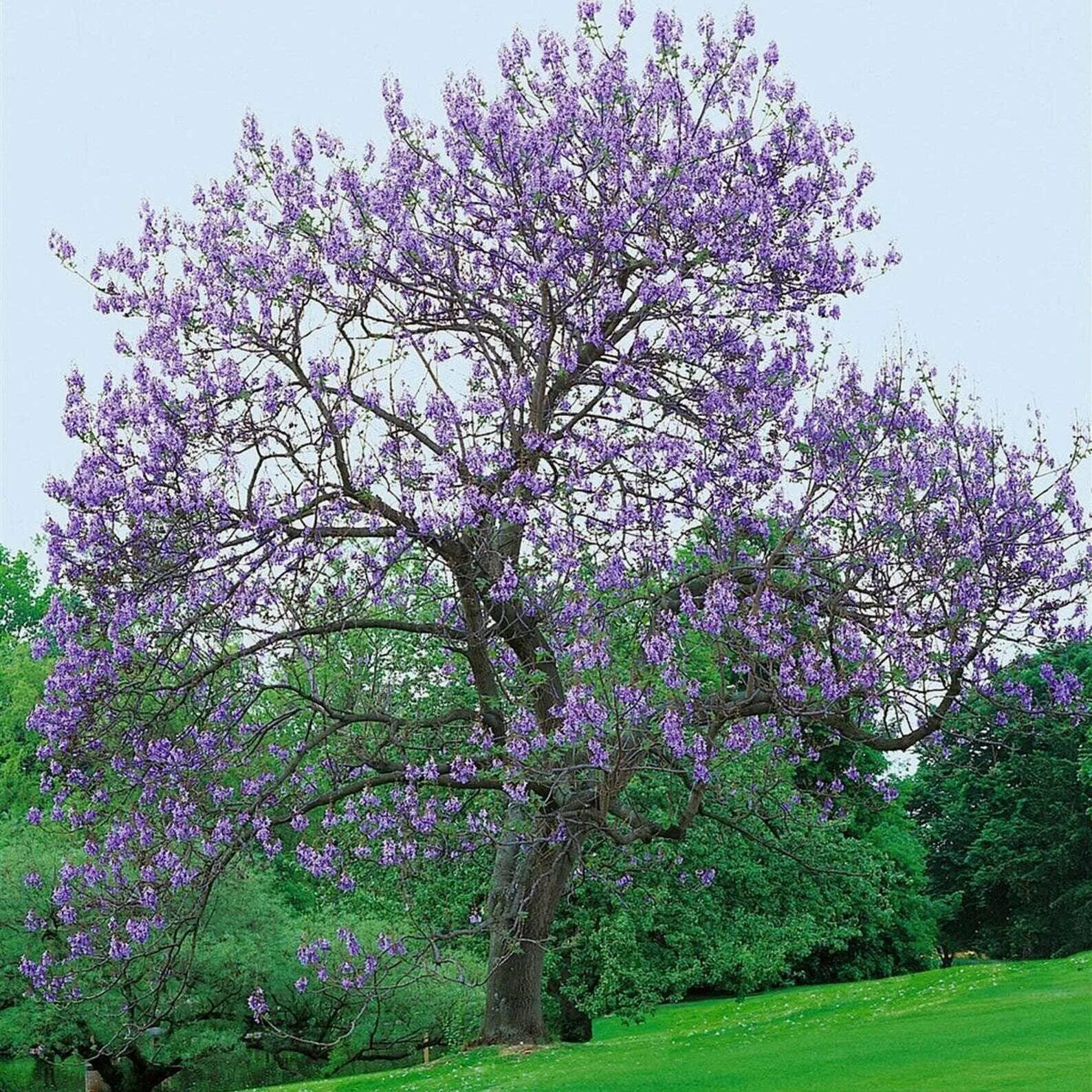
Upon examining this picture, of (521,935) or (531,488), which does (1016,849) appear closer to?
(521,935)

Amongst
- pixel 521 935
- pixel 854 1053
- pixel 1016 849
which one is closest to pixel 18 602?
pixel 1016 849

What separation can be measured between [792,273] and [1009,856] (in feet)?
116

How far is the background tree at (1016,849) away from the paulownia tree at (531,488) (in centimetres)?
2442

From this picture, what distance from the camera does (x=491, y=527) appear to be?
15922mm

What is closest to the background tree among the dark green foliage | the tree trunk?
the tree trunk

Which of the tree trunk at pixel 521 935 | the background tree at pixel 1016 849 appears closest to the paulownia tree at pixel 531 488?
the tree trunk at pixel 521 935

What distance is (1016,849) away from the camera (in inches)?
1891

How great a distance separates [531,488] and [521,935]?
23.0 feet

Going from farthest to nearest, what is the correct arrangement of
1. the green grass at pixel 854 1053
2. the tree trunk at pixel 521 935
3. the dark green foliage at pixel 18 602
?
the dark green foliage at pixel 18 602, the tree trunk at pixel 521 935, the green grass at pixel 854 1053

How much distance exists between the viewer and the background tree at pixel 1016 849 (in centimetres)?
4512

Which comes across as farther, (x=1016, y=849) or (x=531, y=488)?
(x=1016, y=849)

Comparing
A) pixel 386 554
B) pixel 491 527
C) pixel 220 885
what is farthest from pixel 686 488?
pixel 220 885

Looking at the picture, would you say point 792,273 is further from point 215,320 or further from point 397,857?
point 397,857

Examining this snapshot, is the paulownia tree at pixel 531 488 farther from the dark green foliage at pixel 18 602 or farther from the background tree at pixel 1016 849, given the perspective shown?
the dark green foliage at pixel 18 602
